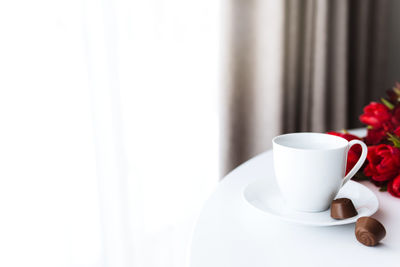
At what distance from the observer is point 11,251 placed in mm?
969

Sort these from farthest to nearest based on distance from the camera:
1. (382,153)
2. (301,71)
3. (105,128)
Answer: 1. (301,71)
2. (105,128)
3. (382,153)

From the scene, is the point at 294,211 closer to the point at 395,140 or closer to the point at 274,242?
the point at 274,242

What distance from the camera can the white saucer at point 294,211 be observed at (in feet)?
1.73

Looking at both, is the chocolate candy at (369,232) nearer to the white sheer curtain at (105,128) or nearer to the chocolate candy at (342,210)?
the chocolate candy at (342,210)

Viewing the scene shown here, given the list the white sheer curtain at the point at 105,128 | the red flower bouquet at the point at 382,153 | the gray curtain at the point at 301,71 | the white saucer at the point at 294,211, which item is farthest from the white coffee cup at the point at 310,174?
Result: the gray curtain at the point at 301,71

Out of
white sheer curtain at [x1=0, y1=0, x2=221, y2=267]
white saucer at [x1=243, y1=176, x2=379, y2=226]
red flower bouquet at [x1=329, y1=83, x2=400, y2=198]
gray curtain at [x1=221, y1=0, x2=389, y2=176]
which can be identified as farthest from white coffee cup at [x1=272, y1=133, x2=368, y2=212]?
gray curtain at [x1=221, y1=0, x2=389, y2=176]

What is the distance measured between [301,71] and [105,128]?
3.39ft

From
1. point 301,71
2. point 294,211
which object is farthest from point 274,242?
point 301,71

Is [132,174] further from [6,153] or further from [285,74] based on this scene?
[285,74]

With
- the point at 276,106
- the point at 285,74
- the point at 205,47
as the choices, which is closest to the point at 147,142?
the point at 205,47

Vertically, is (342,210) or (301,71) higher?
(301,71)

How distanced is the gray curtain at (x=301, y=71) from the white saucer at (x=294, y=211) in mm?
785

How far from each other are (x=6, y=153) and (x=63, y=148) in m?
0.14

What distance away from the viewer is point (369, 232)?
47cm
